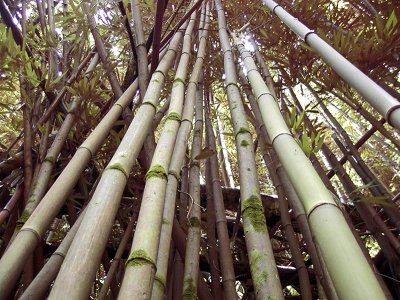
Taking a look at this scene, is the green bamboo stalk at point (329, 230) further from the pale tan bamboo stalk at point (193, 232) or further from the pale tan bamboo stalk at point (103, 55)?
the pale tan bamboo stalk at point (103, 55)

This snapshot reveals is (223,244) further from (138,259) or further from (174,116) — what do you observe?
(138,259)

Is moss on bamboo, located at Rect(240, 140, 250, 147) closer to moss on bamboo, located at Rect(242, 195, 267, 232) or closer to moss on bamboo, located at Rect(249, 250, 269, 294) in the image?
moss on bamboo, located at Rect(242, 195, 267, 232)

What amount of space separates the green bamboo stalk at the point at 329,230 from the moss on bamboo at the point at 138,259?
241mm

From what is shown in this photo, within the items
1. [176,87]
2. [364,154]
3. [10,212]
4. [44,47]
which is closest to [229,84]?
[176,87]

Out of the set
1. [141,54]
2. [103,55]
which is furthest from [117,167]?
[103,55]

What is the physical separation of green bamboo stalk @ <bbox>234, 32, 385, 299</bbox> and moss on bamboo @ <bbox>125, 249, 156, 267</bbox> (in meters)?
0.24

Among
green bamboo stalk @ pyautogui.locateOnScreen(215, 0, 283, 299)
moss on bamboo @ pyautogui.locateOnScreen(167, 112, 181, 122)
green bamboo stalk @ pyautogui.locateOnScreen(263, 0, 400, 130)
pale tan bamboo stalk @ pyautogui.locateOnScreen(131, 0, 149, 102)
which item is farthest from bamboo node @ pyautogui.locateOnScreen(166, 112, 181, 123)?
green bamboo stalk @ pyautogui.locateOnScreen(263, 0, 400, 130)

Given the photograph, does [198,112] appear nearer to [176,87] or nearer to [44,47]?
[176,87]

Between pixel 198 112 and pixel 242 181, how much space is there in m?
0.60

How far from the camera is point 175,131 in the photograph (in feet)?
2.89

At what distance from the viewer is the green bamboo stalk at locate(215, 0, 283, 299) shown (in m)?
0.67

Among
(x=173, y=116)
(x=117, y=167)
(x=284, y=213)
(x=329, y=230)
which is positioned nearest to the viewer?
(x=329, y=230)

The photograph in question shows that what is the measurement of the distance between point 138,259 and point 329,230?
0.27 meters

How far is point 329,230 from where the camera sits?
49 cm
